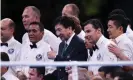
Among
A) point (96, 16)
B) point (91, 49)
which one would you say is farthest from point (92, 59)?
Result: point (96, 16)

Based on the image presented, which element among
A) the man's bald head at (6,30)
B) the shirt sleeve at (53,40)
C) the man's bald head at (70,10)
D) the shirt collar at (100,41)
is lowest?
the shirt collar at (100,41)

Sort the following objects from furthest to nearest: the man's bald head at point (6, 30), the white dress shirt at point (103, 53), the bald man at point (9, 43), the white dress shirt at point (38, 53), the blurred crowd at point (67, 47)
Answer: the man's bald head at point (6, 30), the bald man at point (9, 43), the white dress shirt at point (38, 53), the white dress shirt at point (103, 53), the blurred crowd at point (67, 47)

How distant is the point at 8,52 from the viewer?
292 inches

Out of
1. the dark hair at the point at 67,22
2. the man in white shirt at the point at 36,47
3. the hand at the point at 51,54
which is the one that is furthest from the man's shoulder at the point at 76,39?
the man in white shirt at the point at 36,47

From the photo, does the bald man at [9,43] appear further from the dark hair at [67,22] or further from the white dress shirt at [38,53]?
the dark hair at [67,22]

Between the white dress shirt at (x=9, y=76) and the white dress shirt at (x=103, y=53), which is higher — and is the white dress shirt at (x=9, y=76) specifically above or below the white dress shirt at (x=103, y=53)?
below

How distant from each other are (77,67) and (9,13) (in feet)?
13.4

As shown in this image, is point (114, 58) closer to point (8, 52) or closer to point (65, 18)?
point (65, 18)

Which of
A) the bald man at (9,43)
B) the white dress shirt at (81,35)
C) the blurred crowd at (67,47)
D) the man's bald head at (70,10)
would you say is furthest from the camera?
the man's bald head at (70,10)

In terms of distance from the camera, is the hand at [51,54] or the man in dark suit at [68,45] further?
the hand at [51,54]

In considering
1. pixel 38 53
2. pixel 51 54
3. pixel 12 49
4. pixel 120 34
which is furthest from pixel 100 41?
pixel 12 49

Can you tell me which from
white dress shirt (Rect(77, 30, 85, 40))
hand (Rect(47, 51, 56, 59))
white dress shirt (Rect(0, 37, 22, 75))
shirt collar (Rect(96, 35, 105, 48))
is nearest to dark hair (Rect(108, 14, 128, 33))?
shirt collar (Rect(96, 35, 105, 48))

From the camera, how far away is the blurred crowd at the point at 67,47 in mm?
6602

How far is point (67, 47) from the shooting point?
679 centimetres
